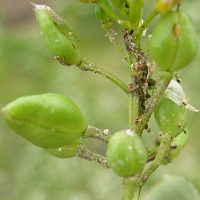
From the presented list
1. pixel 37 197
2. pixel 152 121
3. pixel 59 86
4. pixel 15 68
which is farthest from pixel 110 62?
pixel 37 197

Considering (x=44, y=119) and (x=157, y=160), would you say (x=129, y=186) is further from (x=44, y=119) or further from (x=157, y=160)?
(x=44, y=119)

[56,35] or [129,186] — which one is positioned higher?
[56,35]

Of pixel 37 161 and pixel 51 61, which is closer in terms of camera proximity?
pixel 37 161

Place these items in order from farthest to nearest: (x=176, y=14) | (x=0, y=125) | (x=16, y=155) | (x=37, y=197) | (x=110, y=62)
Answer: (x=110, y=62) < (x=0, y=125) < (x=16, y=155) < (x=37, y=197) < (x=176, y=14)

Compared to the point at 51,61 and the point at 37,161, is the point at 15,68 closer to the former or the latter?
the point at 51,61

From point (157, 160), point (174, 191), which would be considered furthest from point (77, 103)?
point (157, 160)

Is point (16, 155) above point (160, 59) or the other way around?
the other way around

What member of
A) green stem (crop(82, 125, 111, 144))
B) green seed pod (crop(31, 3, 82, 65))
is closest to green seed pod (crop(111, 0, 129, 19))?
green seed pod (crop(31, 3, 82, 65))
